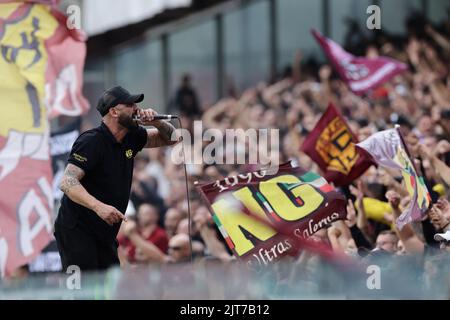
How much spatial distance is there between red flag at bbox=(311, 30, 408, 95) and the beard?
6061mm

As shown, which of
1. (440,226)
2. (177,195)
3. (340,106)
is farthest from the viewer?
(340,106)

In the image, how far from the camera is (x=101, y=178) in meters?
9.20

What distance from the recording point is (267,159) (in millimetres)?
14148

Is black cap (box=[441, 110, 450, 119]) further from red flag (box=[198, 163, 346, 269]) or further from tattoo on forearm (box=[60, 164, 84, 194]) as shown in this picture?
tattoo on forearm (box=[60, 164, 84, 194])

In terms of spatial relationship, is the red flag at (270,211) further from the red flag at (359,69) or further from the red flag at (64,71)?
the red flag at (359,69)

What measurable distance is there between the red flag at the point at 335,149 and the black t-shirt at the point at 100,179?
2591mm

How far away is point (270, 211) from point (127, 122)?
5.01ft

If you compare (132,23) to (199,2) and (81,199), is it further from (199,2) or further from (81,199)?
(81,199)

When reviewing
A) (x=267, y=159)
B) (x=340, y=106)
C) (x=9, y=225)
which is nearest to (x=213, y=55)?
(x=340, y=106)

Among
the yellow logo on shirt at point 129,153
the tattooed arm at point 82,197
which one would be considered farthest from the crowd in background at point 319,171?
the tattooed arm at point 82,197

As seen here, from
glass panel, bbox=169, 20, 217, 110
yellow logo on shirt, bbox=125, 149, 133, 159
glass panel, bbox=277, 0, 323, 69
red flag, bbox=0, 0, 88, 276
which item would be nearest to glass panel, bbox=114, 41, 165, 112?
glass panel, bbox=169, 20, 217, 110

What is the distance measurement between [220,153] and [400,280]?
7.00 meters

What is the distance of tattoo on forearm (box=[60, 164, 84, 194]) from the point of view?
352 inches

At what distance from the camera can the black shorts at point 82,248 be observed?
30.2 feet
